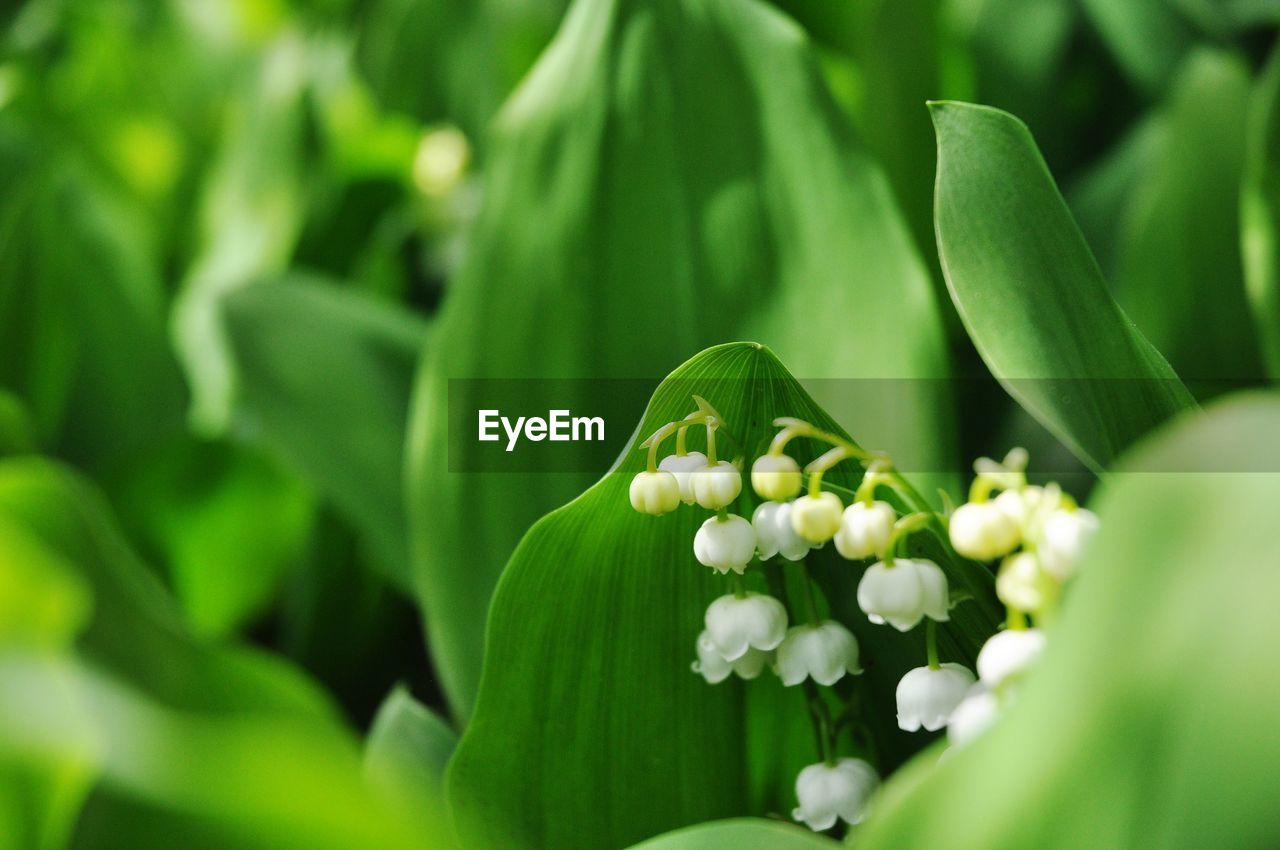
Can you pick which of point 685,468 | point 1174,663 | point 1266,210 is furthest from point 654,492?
point 1266,210

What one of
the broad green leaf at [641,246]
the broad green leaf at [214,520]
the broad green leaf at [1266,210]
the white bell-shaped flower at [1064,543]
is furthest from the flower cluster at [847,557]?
the broad green leaf at [214,520]

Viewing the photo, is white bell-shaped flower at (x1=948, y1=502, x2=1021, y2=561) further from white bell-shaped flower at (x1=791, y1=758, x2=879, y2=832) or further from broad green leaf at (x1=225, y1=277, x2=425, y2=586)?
broad green leaf at (x1=225, y1=277, x2=425, y2=586)

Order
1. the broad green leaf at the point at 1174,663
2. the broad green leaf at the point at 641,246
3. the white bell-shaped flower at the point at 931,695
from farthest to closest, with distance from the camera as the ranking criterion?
the broad green leaf at the point at 641,246 → the white bell-shaped flower at the point at 931,695 → the broad green leaf at the point at 1174,663

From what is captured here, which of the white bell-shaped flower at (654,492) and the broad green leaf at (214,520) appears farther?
the broad green leaf at (214,520)

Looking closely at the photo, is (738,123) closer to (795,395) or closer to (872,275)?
(872,275)

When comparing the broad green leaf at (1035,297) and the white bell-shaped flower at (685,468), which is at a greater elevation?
the broad green leaf at (1035,297)

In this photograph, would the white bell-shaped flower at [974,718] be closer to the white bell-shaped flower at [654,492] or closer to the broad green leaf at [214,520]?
the white bell-shaped flower at [654,492]

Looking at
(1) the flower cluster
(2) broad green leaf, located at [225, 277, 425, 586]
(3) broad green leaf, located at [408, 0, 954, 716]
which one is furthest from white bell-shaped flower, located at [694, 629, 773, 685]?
(2) broad green leaf, located at [225, 277, 425, 586]
